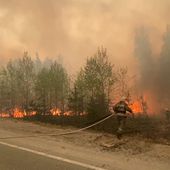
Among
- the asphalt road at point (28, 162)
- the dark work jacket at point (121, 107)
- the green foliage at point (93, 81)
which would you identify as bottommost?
the asphalt road at point (28, 162)

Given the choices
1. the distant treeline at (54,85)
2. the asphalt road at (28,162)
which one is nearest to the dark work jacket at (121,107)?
the asphalt road at (28,162)

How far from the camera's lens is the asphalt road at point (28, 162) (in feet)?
24.4

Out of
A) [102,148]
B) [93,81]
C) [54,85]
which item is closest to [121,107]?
[102,148]

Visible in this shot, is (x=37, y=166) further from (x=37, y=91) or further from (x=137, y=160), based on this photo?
(x=37, y=91)

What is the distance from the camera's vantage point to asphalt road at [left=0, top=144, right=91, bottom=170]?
7.44 meters

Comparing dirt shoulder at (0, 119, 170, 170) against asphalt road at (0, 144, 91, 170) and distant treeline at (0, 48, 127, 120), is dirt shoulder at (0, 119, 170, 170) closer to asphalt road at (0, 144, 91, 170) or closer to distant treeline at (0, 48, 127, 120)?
asphalt road at (0, 144, 91, 170)

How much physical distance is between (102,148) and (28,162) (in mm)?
2513

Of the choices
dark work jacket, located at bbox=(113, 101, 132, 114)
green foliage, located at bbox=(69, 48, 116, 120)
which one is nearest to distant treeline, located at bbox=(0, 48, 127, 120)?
green foliage, located at bbox=(69, 48, 116, 120)

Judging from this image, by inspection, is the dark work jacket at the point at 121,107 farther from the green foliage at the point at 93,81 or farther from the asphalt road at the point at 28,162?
the green foliage at the point at 93,81

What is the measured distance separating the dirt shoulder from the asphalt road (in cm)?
51

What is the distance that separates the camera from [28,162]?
793 cm

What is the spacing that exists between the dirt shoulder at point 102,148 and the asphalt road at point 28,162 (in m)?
0.51

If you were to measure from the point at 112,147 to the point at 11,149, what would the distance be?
2.54 m

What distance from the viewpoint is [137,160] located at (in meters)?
8.31
